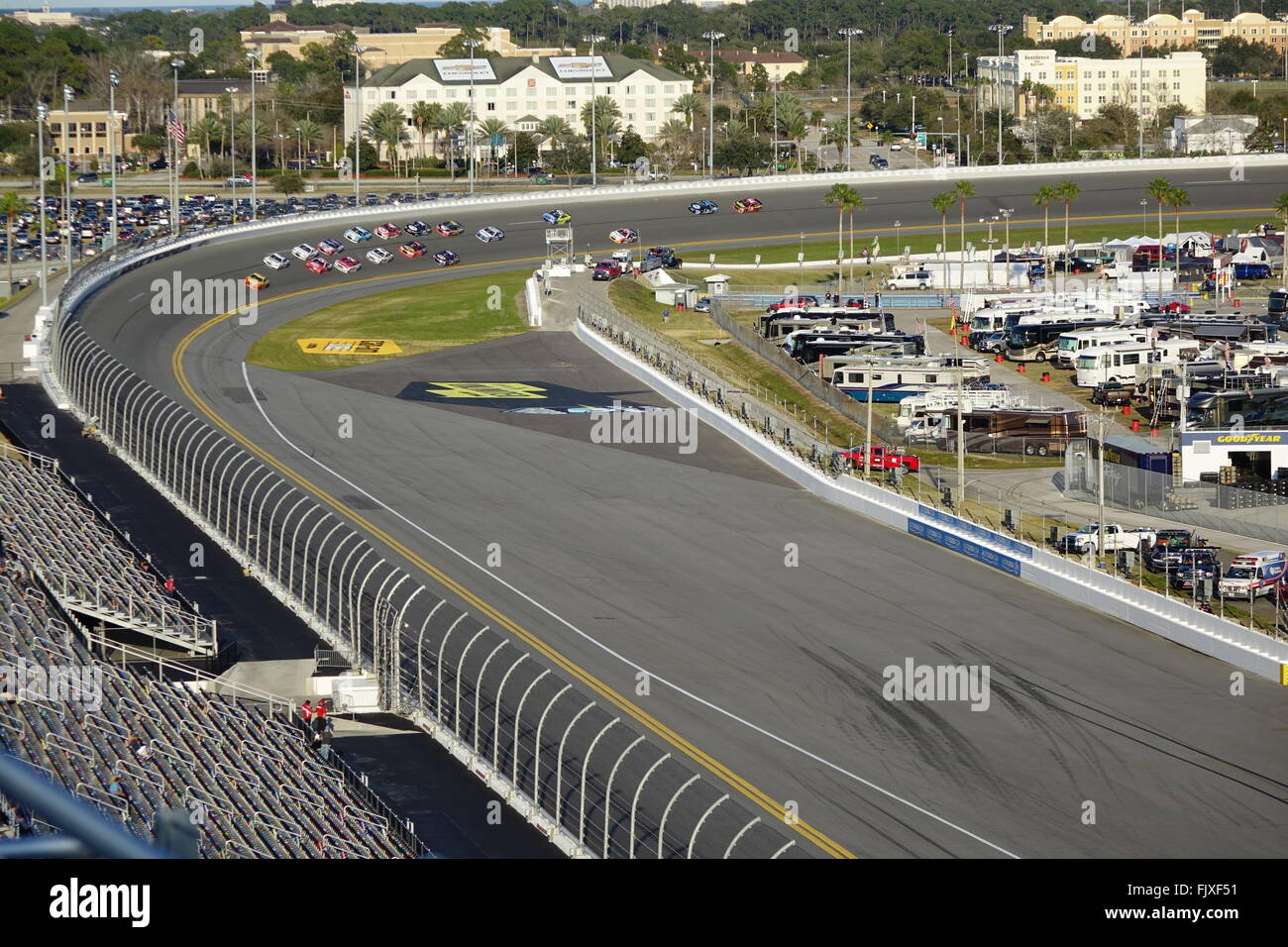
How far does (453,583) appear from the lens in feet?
146

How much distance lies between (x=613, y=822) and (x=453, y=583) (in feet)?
57.0

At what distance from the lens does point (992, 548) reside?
46531 millimetres

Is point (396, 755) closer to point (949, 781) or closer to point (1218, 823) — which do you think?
point (949, 781)

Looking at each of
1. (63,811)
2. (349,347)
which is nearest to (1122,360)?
(349,347)

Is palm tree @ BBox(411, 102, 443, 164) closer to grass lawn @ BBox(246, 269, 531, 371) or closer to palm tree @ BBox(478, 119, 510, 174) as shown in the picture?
palm tree @ BBox(478, 119, 510, 174)

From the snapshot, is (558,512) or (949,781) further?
(558,512)

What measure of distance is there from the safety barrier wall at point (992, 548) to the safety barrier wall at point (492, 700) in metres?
13.6

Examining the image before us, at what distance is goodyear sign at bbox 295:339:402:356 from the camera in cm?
8119

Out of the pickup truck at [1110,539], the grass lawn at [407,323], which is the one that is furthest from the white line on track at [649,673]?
the grass lawn at [407,323]

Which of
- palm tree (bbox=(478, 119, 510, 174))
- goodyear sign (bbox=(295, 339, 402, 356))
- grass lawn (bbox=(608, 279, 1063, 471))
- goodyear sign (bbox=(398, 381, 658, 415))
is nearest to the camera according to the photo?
→ grass lawn (bbox=(608, 279, 1063, 471))

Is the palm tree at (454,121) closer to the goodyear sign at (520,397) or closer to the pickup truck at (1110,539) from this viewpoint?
the goodyear sign at (520,397)

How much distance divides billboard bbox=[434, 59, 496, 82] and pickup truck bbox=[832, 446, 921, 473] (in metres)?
134

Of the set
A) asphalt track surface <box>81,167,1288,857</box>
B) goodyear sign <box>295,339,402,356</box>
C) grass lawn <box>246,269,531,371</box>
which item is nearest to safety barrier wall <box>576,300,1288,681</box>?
asphalt track surface <box>81,167,1288,857</box>
